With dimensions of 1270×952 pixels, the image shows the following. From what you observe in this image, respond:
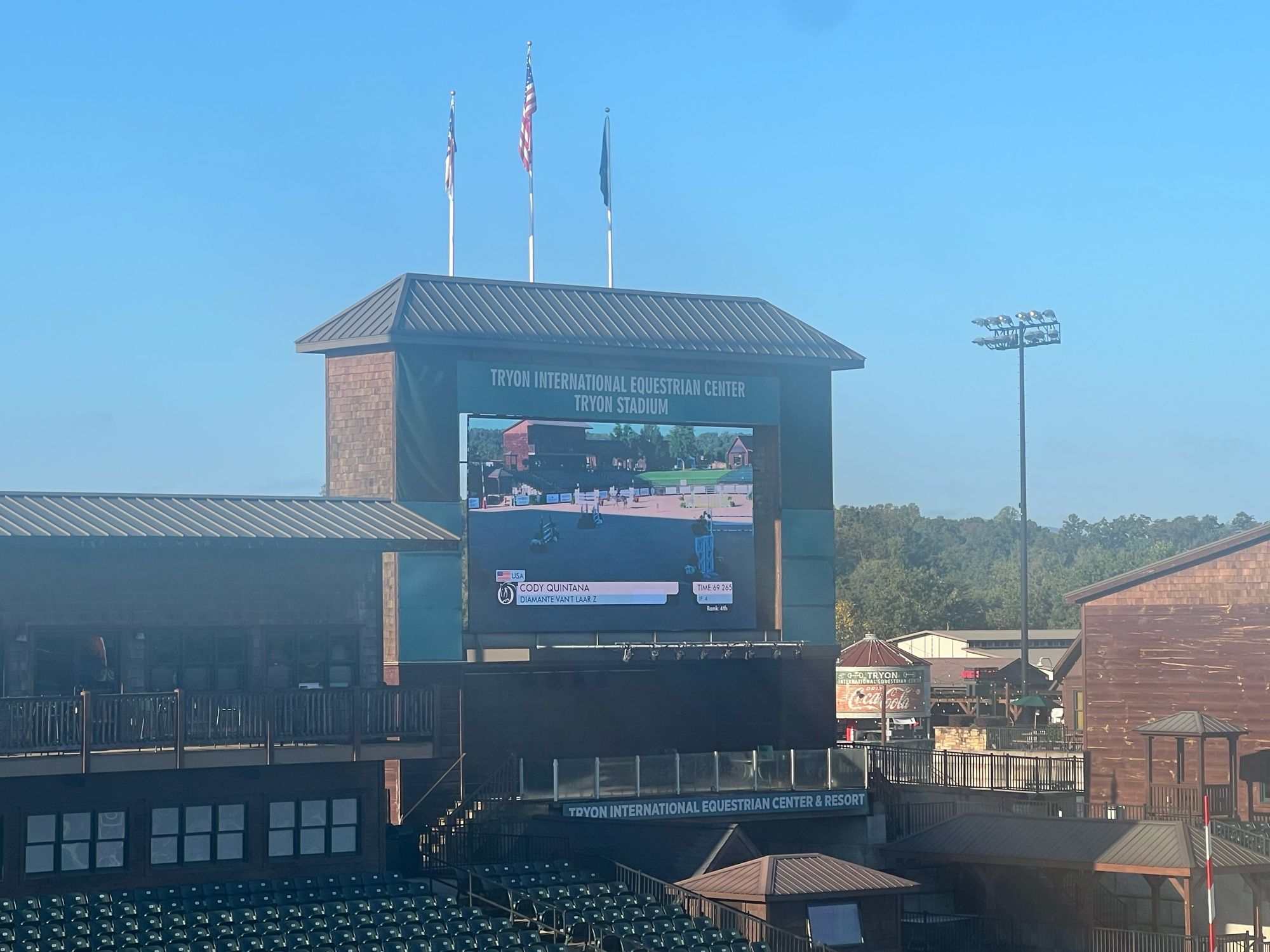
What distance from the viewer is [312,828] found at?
122ft

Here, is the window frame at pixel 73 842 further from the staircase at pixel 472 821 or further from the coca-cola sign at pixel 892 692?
the coca-cola sign at pixel 892 692

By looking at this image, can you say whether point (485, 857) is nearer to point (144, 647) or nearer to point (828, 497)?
point (144, 647)

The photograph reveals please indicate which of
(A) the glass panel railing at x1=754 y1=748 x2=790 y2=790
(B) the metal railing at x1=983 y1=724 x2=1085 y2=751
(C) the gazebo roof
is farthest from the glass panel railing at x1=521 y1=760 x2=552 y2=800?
(B) the metal railing at x1=983 y1=724 x2=1085 y2=751

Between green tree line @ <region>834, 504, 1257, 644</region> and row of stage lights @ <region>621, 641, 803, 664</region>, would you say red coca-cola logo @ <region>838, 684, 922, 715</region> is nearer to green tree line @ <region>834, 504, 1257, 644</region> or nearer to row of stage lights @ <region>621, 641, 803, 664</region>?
row of stage lights @ <region>621, 641, 803, 664</region>

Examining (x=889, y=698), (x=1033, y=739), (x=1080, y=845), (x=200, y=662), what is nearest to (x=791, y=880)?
(x=1080, y=845)

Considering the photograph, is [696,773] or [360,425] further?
[360,425]

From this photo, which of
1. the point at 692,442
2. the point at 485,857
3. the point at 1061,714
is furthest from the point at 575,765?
the point at 1061,714

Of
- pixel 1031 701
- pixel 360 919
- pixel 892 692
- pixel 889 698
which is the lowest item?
pixel 360 919

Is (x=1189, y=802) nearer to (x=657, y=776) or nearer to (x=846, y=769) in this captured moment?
(x=846, y=769)

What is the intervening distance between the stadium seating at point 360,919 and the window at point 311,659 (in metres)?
4.71

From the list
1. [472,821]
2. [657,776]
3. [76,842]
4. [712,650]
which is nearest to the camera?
[76,842]

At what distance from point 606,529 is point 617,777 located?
6.13 m

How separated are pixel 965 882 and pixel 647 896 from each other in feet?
30.3

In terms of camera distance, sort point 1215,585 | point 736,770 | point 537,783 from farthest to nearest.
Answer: point 1215,585 < point 736,770 < point 537,783
